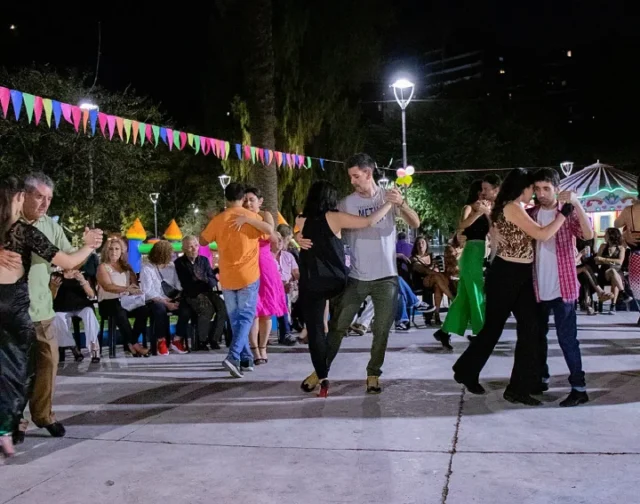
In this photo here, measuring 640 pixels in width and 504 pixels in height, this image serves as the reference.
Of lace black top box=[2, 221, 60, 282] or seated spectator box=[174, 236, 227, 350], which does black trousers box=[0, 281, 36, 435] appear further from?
seated spectator box=[174, 236, 227, 350]

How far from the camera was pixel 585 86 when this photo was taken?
53.7 metres

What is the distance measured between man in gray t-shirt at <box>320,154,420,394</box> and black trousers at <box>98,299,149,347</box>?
3668 millimetres

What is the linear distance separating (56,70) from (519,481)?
88.5 feet

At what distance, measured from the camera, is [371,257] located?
18.9 feet

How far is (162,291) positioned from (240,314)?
2455 millimetres

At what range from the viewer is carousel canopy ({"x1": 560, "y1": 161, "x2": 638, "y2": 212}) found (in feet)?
61.9

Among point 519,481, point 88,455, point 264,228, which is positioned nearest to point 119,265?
point 264,228

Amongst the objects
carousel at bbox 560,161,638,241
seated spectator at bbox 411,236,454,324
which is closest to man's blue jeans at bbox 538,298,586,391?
seated spectator at bbox 411,236,454,324

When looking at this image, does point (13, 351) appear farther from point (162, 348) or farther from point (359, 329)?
point (359, 329)

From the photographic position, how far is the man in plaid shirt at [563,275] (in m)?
5.37

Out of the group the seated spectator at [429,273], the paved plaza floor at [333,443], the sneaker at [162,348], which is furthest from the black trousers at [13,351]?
the seated spectator at [429,273]

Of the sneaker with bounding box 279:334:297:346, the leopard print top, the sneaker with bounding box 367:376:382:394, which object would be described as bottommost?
the sneaker with bounding box 367:376:382:394

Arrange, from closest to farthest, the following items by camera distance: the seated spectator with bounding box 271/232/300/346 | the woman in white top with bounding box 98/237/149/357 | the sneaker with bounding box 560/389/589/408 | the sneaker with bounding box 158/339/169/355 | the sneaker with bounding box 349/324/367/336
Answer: the sneaker with bounding box 560/389/589/408 → the woman in white top with bounding box 98/237/149/357 → the sneaker with bounding box 158/339/169/355 → the seated spectator with bounding box 271/232/300/346 → the sneaker with bounding box 349/324/367/336

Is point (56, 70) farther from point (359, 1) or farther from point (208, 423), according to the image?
point (208, 423)
